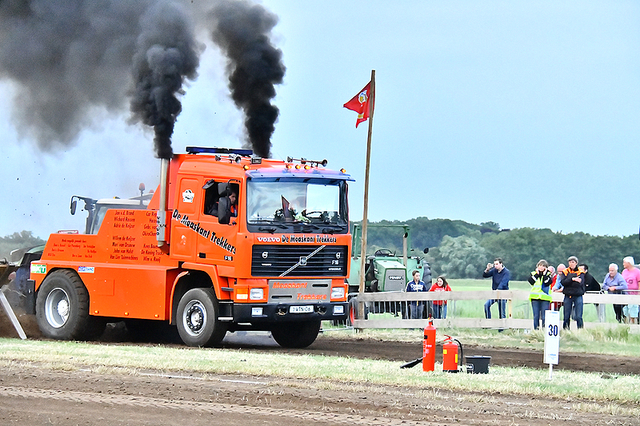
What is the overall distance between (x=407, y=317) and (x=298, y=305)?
626 centimetres

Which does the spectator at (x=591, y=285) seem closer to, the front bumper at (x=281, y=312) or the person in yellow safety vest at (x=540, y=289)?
the person in yellow safety vest at (x=540, y=289)

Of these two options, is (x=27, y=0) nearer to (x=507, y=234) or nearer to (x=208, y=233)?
(x=208, y=233)

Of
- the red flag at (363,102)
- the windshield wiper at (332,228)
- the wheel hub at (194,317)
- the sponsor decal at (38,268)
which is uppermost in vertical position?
the red flag at (363,102)

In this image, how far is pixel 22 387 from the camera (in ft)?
A: 37.6

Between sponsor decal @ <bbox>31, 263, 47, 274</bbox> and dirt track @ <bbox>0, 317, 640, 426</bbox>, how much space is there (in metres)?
6.41

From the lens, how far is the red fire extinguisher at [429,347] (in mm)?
13172

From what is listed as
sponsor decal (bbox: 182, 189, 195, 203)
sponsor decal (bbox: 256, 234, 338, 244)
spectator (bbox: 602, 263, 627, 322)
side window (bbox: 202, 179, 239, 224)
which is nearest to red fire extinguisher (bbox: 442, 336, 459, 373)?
sponsor decal (bbox: 256, 234, 338, 244)

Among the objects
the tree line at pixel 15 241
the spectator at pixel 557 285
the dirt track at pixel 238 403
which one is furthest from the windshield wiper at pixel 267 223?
the tree line at pixel 15 241

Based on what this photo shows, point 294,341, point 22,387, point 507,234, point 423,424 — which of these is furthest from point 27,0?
point 507,234

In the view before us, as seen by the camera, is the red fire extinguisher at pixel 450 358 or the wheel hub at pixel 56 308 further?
the wheel hub at pixel 56 308

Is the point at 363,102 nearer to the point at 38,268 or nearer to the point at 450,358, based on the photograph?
the point at 38,268

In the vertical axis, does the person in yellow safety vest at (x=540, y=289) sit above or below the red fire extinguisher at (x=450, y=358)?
above

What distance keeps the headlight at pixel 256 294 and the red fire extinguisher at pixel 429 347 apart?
427 centimetres

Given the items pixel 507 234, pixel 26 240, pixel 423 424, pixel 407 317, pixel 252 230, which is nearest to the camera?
pixel 423 424
